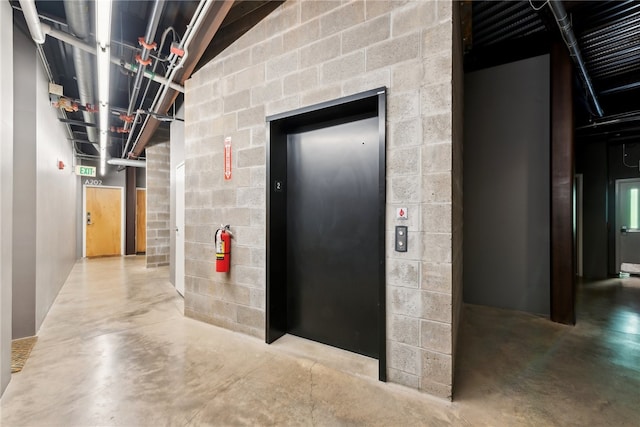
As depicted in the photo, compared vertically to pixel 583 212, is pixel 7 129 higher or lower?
higher

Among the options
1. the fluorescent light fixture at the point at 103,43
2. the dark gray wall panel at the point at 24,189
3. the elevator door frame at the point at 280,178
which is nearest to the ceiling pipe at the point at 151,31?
Answer: the fluorescent light fixture at the point at 103,43

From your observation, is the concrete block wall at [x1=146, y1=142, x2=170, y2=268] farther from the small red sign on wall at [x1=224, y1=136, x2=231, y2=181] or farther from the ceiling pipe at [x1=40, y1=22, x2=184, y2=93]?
the small red sign on wall at [x1=224, y1=136, x2=231, y2=181]

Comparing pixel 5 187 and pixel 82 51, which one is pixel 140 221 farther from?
pixel 5 187

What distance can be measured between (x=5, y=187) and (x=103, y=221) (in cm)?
770

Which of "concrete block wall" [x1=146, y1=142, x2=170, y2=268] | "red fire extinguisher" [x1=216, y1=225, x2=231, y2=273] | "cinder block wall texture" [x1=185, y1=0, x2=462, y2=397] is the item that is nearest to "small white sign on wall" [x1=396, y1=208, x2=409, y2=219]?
"cinder block wall texture" [x1=185, y1=0, x2=462, y2=397]

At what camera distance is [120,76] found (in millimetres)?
4078

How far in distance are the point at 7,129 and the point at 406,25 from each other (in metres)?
3.04

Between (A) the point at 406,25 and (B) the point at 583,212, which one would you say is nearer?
(A) the point at 406,25

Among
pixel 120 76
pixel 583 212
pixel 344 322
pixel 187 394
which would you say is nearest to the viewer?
pixel 187 394

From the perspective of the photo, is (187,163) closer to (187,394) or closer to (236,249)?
(236,249)

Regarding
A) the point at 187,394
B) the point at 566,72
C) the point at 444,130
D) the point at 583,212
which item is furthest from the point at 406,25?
the point at 583,212

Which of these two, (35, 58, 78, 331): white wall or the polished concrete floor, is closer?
the polished concrete floor

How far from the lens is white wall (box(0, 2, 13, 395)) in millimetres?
1918

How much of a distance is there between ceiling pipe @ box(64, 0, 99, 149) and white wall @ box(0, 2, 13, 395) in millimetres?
393
